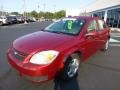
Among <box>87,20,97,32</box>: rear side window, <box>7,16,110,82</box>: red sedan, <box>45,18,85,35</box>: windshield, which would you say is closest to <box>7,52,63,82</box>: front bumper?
<box>7,16,110,82</box>: red sedan

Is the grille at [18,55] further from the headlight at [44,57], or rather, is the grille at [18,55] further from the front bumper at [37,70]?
the headlight at [44,57]

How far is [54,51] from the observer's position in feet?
14.2

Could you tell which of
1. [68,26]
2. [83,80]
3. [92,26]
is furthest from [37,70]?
[92,26]

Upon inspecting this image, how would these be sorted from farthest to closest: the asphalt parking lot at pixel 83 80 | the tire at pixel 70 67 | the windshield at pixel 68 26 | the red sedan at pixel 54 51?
the windshield at pixel 68 26 < the tire at pixel 70 67 < the asphalt parking lot at pixel 83 80 < the red sedan at pixel 54 51

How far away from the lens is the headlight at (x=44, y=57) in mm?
4164

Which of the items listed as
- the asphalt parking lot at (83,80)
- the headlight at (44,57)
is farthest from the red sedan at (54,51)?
the asphalt parking lot at (83,80)

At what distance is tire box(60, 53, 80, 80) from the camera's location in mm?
4711

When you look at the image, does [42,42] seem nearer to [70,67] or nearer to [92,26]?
[70,67]

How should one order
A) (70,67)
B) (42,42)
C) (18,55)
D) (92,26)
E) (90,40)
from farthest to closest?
1. (92,26)
2. (90,40)
3. (70,67)
4. (42,42)
5. (18,55)

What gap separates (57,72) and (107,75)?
5.96 ft

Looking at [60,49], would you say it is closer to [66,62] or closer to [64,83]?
[66,62]

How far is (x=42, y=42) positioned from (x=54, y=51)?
1.61 feet

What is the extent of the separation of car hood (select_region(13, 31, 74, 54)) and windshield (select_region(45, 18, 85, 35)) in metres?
0.41

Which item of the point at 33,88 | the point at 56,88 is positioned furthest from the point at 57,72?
the point at 33,88
